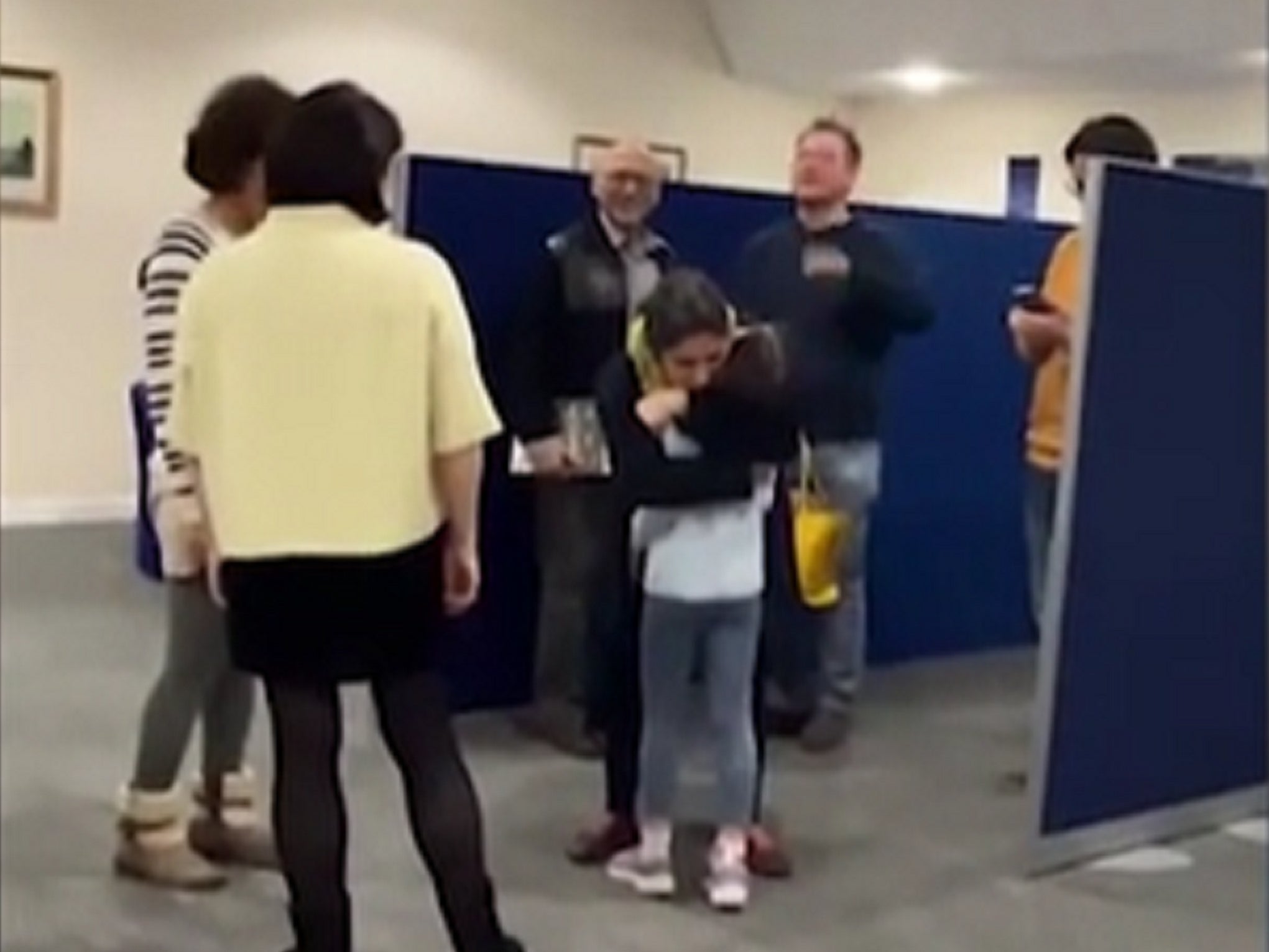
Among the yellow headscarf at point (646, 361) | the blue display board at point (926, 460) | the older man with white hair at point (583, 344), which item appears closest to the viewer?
the yellow headscarf at point (646, 361)

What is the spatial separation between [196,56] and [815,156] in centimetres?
117

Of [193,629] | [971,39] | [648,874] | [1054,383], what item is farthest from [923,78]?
[193,629]

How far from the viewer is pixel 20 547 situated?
405 cm

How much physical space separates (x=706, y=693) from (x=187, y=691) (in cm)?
77

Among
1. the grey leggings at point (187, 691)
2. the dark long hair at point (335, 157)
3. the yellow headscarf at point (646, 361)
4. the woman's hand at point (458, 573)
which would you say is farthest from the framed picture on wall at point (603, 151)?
the woman's hand at point (458, 573)

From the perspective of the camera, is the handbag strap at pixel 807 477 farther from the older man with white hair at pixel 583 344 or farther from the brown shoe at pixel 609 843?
the brown shoe at pixel 609 843

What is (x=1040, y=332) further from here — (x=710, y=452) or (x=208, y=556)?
(x=208, y=556)

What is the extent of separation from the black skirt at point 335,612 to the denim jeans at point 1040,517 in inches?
62.8

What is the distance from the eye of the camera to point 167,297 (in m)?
2.99

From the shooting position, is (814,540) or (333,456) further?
(814,540)

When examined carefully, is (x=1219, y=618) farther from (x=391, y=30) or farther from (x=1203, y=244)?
(x=391, y=30)

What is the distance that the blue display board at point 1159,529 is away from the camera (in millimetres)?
3340

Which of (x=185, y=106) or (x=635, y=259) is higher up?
(x=185, y=106)

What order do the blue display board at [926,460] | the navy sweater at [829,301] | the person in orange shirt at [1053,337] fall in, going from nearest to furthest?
the person in orange shirt at [1053,337] → the navy sweater at [829,301] → the blue display board at [926,460]
